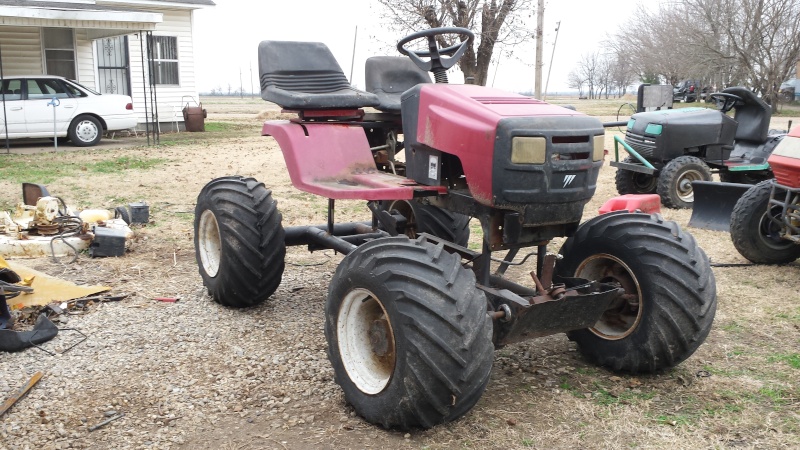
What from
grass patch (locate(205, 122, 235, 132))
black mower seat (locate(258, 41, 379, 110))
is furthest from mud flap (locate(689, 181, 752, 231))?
grass patch (locate(205, 122, 235, 132))

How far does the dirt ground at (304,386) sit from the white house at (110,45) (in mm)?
11945

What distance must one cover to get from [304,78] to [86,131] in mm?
12835

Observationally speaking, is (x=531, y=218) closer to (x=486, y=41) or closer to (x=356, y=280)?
(x=356, y=280)

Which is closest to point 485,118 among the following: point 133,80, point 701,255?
point 701,255

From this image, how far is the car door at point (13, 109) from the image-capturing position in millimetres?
15422

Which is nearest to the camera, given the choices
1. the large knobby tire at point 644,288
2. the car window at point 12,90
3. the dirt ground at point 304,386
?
the dirt ground at point 304,386

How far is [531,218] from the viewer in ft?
11.3

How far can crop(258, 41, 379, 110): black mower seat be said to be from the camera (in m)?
4.73

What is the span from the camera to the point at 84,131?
16281 millimetres

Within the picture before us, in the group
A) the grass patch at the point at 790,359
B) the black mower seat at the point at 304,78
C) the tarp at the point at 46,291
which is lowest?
the grass patch at the point at 790,359

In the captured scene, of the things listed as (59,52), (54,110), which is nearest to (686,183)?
(54,110)

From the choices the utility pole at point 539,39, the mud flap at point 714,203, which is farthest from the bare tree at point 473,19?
the mud flap at point 714,203

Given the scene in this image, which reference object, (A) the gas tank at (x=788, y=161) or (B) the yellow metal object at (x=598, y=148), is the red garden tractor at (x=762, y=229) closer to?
(A) the gas tank at (x=788, y=161)

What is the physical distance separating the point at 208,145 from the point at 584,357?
13.7m
